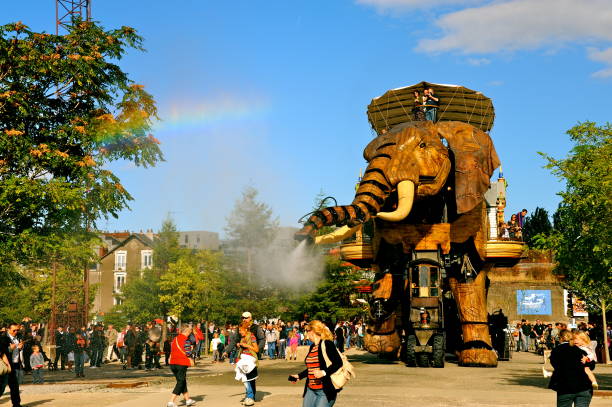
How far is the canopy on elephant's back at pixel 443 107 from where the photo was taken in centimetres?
2831

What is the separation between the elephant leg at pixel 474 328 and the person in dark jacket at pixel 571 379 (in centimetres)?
1254

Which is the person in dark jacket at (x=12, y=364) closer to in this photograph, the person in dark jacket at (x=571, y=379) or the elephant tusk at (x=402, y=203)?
the person in dark jacket at (x=571, y=379)

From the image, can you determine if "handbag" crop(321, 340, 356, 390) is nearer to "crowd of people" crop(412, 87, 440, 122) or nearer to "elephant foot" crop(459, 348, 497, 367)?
"elephant foot" crop(459, 348, 497, 367)

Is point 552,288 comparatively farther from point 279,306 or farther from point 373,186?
point 373,186

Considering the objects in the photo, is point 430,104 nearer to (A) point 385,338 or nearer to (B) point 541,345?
(A) point 385,338

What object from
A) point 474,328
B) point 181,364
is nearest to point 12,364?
point 181,364

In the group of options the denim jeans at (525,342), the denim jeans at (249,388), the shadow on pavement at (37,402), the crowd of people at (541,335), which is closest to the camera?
the denim jeans at (249,388)

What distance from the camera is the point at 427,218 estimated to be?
882 inches

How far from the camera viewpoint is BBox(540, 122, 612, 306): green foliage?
18.4 metres

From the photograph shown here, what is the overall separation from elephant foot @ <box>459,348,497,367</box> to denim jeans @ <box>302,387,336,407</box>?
1410 centimetres

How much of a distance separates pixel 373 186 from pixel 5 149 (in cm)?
948

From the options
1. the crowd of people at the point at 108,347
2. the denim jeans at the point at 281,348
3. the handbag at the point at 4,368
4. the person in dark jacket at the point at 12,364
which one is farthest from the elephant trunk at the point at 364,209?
the denim jeans at the point at 281,348

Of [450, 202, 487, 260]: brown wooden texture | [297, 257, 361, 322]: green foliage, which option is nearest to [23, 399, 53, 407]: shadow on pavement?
[450, 202, 487, 260]: brown wooden texture

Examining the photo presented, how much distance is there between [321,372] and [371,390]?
7.34 m
